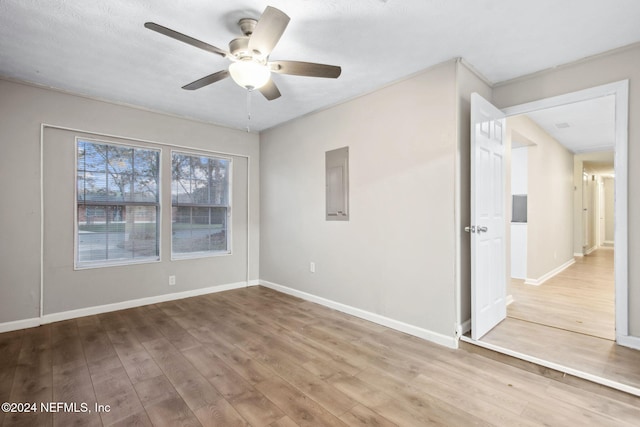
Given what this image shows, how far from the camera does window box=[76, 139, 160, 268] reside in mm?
3543

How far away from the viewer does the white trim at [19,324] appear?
9.83ft

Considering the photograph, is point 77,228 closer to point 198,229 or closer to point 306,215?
point 198,229

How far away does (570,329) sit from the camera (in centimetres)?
292

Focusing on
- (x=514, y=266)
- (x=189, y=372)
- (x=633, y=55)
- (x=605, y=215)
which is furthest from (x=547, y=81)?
(x=605, y=215)

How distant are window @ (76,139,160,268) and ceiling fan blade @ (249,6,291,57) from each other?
111 inches

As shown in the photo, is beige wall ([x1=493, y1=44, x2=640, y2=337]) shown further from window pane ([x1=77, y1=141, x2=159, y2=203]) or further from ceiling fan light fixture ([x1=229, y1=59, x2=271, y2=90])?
window pane ([x1=77, y1=141, x2=159, y2=203])

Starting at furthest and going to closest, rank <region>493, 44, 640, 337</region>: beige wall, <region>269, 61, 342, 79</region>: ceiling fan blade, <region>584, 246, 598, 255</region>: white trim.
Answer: <region>584, 246, 598, 255</region>: white trim, <region>493, 44, 640, 337</region>: beige wall, <region>269, 61, 342, 79</region>: ceiling fan blade

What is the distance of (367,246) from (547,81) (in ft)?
7.68

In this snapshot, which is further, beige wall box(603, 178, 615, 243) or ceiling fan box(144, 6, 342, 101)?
beige wall box(603, 178, 615, 243)

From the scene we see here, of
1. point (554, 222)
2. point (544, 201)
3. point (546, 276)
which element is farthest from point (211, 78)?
point (554, 222)

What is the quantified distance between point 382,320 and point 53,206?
3810 millimetres

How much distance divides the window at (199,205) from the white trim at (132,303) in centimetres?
54

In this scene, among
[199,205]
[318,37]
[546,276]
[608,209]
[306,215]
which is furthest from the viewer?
[608,209]

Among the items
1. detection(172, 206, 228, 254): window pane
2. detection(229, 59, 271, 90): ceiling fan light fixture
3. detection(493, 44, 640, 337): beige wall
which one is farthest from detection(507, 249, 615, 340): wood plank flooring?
detection(172, 206, 228, 254): window pane
